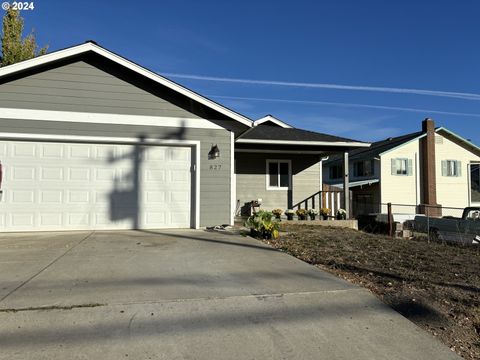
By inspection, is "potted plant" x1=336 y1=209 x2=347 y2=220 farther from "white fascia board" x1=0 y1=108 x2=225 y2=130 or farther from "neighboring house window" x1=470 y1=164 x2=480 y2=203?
"neighboring house window" x1=470 y1=164 x2=480 y2=203

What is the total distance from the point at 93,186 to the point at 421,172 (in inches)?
1076

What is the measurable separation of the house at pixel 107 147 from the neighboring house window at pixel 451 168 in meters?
26.0

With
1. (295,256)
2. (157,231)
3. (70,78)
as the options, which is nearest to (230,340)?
(295,256)

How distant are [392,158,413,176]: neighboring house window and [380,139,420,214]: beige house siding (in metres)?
0.22

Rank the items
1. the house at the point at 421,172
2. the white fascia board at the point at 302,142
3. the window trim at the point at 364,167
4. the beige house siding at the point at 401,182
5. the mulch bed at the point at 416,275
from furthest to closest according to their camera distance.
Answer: the window trim at the point at 364,167
the house at the point at 421,172
the beige house siding at the point at 401,182
the white fascia board at the point at 302,142
the mulch bed at the point at 416,275

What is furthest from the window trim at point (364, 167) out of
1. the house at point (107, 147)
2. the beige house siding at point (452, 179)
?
the house at point (107, 147)

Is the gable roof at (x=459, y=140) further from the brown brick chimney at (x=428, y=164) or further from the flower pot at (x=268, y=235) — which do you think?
the flower pot at (x=268, y=235)

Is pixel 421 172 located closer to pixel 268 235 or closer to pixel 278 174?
pixel 278 174

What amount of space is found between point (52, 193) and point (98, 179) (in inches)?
43.4

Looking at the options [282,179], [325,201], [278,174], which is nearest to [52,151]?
[278,174]

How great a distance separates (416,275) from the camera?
245 inches

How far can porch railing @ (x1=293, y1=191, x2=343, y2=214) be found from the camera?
53.2 feet

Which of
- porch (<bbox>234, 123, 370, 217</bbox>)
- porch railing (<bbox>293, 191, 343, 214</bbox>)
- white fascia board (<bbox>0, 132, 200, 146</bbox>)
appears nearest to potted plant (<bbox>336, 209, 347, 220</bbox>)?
porch (<bbox>234, 123, 370, 217</bbox>)

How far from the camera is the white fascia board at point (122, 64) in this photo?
969cm
